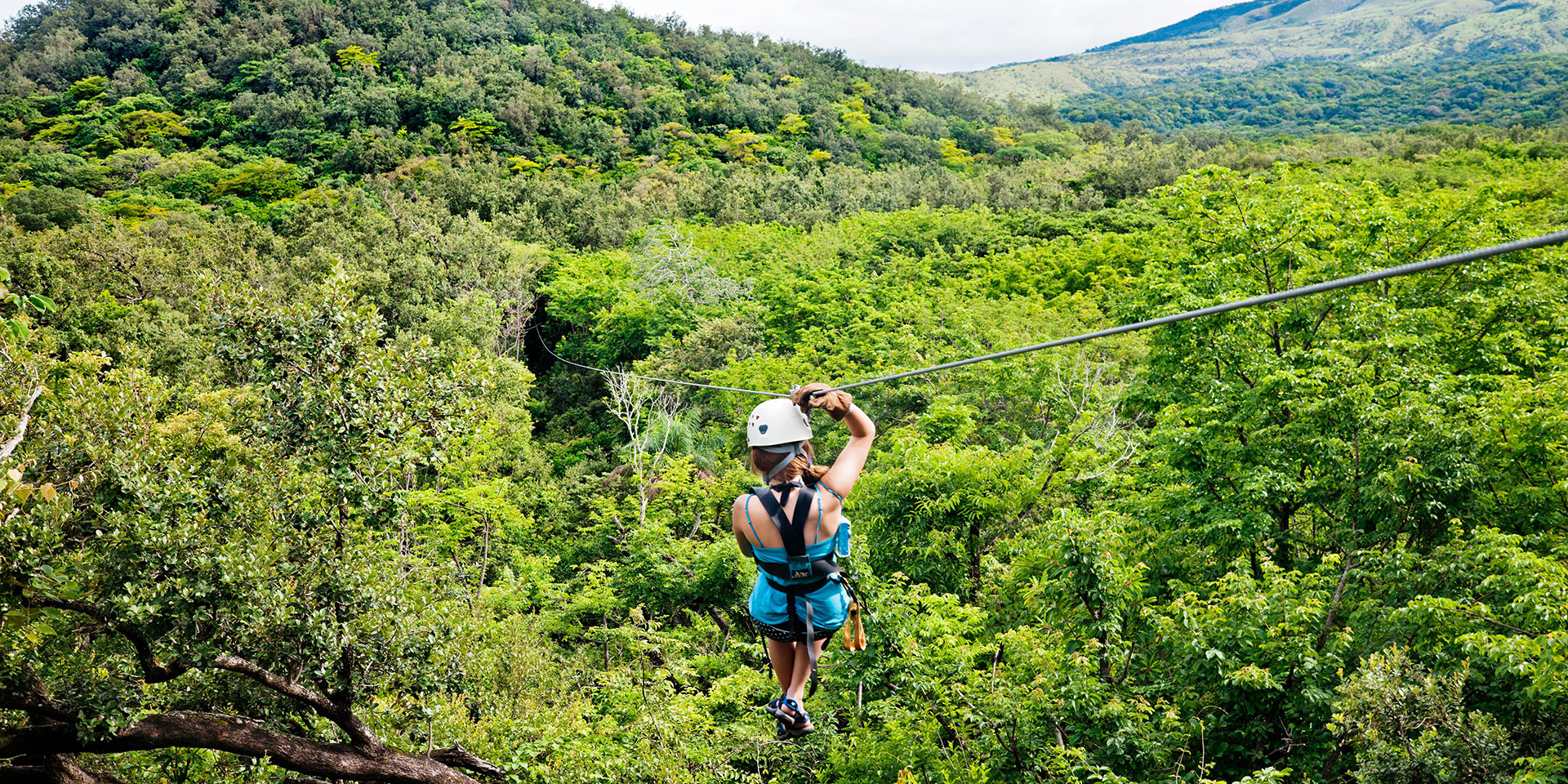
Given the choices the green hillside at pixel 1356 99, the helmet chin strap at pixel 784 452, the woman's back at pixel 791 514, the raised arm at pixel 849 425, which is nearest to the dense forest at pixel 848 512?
the woman's back at pixel 791 514

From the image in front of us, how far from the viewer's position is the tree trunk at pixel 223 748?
7.17m

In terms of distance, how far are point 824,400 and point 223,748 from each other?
6.97 m

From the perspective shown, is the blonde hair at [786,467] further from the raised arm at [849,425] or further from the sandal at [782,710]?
the sandal at [782,710]

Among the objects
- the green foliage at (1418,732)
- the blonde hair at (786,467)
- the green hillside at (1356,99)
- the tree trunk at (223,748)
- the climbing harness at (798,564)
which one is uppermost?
the green hillside at (1356,99)

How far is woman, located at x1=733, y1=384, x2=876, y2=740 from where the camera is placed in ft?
13.3

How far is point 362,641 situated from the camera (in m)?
8.08

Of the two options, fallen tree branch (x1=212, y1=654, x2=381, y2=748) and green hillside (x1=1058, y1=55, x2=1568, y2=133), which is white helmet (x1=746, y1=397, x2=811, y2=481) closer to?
fallen tree branch (x1=212, y1=654, x2=381, y2=748)

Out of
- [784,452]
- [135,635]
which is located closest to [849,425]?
[784,452]

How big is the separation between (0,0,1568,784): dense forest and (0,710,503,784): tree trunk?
37mm

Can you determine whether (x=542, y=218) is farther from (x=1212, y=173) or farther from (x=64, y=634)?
(x=64, y=634)

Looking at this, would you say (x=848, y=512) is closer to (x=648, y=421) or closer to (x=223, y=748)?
(x=648, y=421)

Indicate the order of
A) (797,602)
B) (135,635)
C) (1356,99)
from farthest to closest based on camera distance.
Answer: (1356,99)
(135,635)
(797,602)

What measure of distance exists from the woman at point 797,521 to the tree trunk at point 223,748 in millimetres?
5743

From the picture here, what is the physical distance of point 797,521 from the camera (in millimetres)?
4035
